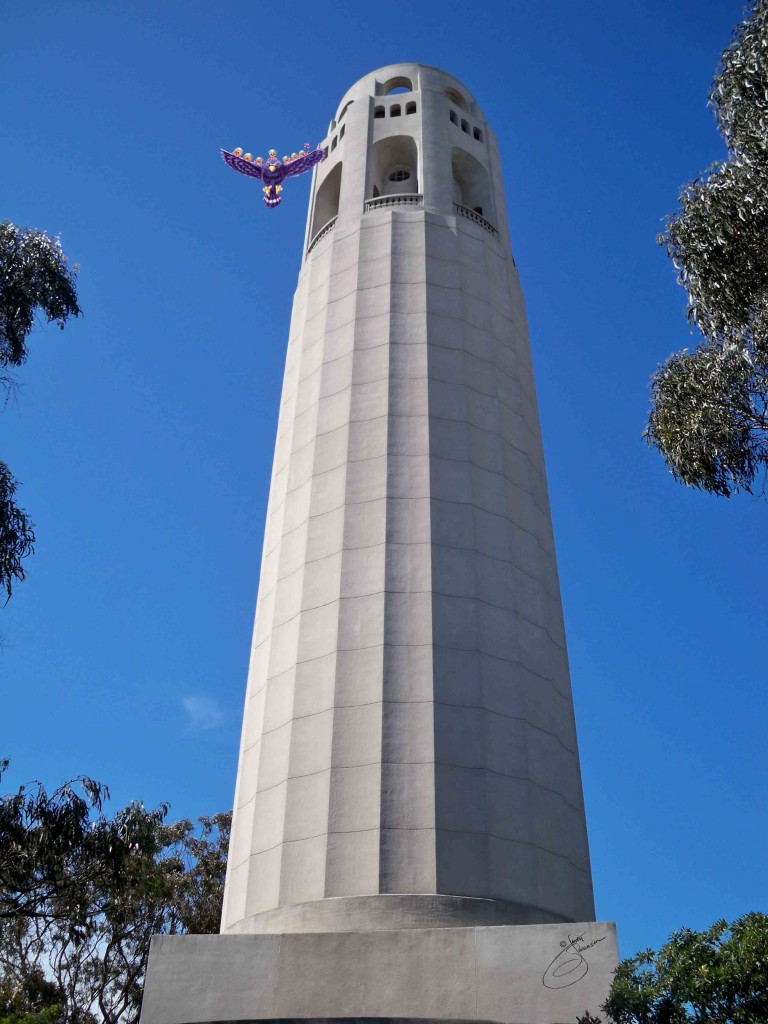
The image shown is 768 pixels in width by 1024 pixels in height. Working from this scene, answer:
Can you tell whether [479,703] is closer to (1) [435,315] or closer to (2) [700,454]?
(2) [700,454]

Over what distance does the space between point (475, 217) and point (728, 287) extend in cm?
1265

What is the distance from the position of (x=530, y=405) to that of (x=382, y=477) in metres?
5.91

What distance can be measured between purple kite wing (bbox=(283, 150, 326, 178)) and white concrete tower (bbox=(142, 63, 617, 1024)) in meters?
7.26

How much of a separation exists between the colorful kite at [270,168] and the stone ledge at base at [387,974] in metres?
27.7

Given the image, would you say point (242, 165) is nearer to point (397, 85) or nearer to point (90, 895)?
point (397, 85)

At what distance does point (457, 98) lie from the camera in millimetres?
31984

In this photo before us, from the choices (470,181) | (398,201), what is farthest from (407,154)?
(398,201)

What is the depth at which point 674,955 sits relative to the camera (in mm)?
11102

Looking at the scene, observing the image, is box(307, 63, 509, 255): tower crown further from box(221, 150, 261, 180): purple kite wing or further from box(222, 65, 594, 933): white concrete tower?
box(221, 150, 261, 180): purple kite wing

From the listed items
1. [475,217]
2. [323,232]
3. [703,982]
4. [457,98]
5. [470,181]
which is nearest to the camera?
[703,982]

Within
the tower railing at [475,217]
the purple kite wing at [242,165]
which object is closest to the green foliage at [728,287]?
the tower railing at [475,217]

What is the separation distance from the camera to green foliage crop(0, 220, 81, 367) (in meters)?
18.7

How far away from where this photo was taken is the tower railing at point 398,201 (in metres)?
26.5
